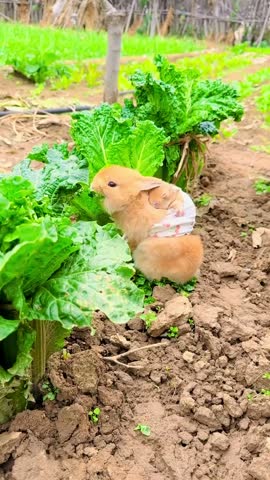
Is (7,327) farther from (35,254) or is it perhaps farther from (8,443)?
(8,443)

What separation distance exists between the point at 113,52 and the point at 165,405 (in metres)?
3.93

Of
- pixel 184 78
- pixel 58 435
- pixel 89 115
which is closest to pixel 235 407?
pixel 58 435

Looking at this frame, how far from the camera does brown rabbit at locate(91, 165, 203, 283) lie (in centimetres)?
353

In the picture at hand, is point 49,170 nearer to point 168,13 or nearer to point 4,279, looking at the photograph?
point 4,279

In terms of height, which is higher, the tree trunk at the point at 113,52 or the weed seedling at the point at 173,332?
the tree trunk at the point at 113,52

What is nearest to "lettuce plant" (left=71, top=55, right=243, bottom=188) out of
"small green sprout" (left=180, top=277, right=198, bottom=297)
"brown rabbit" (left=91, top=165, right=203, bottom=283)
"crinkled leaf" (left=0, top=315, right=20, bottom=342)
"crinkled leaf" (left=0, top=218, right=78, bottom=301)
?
"brown rabbit" (left=91, top=165, right=203, bottom=283)

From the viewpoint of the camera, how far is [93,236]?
8.29 ft

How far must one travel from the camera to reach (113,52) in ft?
18.6

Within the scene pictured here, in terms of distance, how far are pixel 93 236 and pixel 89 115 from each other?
164cm

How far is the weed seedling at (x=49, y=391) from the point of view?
8.38ft

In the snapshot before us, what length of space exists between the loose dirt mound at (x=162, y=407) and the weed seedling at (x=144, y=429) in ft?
0.07

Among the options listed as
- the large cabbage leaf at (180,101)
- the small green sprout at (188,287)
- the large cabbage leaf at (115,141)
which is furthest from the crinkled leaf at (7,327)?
the large cabbage leaf at (180,101)

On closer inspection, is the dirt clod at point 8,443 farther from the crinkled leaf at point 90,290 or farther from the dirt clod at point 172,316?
the dirt clod at point 172,316

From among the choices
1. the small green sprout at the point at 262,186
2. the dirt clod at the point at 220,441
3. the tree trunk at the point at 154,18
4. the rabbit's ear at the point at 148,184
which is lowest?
the tree trunk at the point at 154,18
